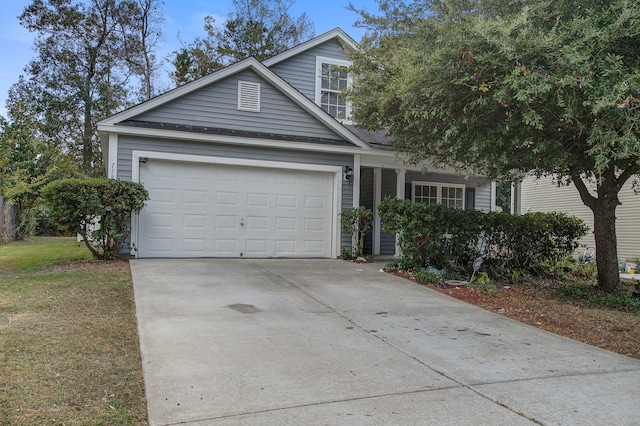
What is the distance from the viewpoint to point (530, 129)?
6.67 meters

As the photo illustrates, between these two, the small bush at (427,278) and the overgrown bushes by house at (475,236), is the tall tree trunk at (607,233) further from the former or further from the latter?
the small bush at (427,278)

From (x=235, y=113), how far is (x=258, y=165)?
1309 millimetres

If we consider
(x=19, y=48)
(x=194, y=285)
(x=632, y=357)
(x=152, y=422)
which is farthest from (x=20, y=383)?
(x=19, y=48)

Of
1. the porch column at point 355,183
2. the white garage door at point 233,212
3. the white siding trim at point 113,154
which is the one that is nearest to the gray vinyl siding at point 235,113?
the white siding trim at point 113,154

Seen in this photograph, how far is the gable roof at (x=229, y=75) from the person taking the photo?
9738 mm

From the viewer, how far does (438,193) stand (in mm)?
14914

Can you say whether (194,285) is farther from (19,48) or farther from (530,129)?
(19,48)

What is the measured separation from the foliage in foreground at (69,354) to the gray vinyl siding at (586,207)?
11.5 m

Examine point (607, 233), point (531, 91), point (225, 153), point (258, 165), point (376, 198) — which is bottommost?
point (607, 233)

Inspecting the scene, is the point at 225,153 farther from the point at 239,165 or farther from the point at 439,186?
the point at 439,186

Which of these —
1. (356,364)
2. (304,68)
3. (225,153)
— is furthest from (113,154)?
(356,364)

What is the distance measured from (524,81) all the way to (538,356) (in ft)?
10.5

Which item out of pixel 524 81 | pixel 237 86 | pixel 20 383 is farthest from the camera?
pixel 237 86

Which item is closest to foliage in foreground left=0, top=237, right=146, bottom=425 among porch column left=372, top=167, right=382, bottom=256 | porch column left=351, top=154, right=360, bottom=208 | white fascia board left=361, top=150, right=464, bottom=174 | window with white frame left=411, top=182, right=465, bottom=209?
porch column left=351, top=154, right=360, bottom=208
